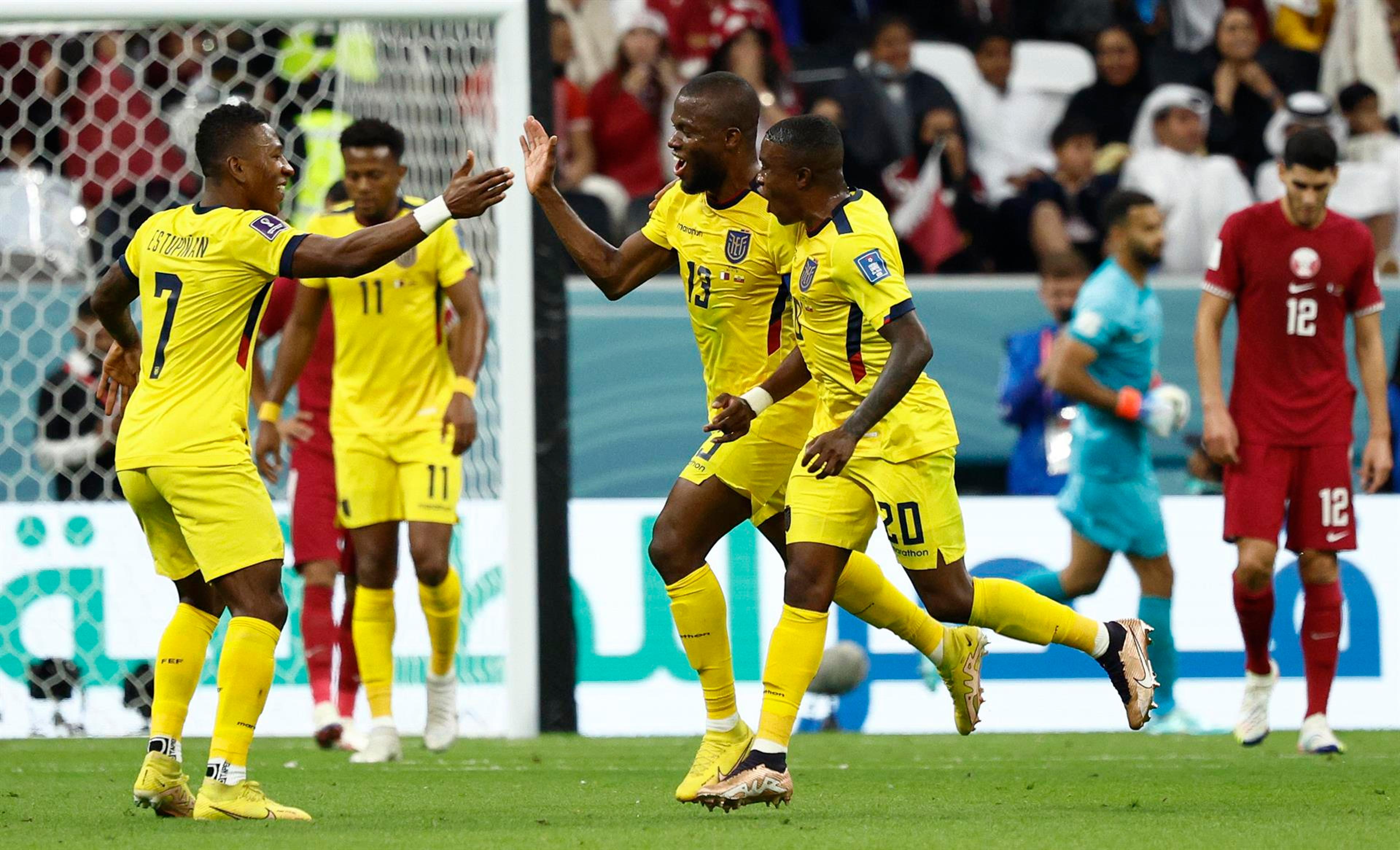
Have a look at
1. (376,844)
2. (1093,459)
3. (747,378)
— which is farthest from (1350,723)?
(376,844)

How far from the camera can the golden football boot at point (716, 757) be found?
5.62 metres

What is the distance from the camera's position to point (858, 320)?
18.3ft

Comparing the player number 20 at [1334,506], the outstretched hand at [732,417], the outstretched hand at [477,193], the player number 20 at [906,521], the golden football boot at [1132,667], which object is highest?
the outstretched hand at [477,193]

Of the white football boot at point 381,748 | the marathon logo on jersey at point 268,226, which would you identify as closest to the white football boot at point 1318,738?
the white football boot at point 381,748

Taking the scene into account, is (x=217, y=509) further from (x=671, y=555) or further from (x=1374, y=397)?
(x=1374, y=397)

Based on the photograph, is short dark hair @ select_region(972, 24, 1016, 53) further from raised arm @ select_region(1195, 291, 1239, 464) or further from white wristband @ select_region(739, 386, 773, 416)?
white wristband @ select_region(739, 386, 773, 416)

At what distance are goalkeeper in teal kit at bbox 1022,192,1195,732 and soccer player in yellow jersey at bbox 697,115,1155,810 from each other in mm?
2430

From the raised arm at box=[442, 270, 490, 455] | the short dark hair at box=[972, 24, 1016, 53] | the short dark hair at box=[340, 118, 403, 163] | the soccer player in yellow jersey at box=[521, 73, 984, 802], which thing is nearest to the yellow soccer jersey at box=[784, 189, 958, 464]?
the soccer player in yellow jersey at box=[521, 73, 984, 802]

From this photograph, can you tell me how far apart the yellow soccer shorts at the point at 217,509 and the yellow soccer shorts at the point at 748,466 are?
51.6 inches

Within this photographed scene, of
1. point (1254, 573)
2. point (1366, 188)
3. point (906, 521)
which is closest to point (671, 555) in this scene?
point (906, 521)

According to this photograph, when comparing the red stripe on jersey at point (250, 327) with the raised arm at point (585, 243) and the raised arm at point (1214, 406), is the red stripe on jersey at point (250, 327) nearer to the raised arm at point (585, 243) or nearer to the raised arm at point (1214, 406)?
the raised arm at point (585, 243)

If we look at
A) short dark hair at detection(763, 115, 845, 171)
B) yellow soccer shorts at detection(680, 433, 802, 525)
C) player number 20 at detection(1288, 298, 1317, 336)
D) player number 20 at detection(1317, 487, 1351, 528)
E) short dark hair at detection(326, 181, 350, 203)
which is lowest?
player number 20 at detection(1317, 487, 1351, 528)

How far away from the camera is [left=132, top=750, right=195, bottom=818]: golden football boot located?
5402mm

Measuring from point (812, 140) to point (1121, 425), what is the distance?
3.35 m
